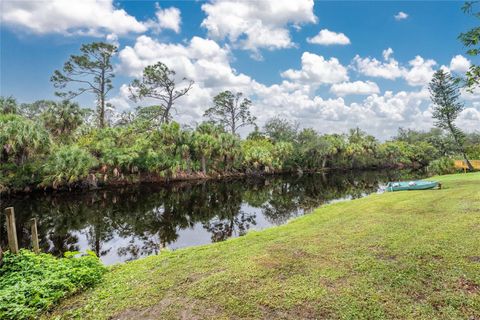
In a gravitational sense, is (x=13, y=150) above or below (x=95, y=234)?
above

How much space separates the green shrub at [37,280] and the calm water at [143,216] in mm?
3494

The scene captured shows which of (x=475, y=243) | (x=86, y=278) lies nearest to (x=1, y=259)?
(x=86, y=278)

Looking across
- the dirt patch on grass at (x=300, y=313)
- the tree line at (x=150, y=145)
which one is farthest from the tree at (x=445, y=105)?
the dirt patch on grass at (x=300, y=313)

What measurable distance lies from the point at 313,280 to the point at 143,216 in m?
13.2

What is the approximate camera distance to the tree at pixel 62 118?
27.0m

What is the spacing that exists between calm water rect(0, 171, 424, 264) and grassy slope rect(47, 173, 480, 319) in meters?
4.76

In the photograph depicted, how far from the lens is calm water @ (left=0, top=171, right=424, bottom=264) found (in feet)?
38.0

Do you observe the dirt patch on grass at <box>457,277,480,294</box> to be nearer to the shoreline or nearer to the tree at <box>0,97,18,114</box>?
the shoreline

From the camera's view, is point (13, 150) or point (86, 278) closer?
point (86, 278)

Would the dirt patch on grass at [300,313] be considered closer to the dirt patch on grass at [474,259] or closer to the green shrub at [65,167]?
the dirt patch on grass at [474,259]

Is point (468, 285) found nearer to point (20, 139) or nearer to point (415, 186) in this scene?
point (415, 186)

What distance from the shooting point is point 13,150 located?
20.8 m

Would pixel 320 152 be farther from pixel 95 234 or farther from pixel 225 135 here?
pixel 95 234

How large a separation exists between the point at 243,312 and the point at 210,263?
89.2 inches
